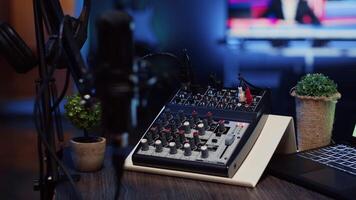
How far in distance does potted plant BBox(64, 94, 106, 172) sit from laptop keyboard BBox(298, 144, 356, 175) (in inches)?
21.2

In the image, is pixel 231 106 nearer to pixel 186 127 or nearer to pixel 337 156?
pixel 186 127

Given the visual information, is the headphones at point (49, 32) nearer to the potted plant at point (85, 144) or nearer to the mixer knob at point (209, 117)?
the potted plant at point (85, 144)

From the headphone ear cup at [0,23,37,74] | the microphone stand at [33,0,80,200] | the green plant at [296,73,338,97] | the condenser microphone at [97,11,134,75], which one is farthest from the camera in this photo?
the green plant at [296,73,338,97]

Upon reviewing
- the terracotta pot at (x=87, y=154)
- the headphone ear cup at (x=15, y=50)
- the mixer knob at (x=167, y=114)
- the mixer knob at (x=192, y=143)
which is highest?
the headphone ear cup at (x=15, y=50)

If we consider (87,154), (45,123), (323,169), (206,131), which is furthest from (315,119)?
(45,123)

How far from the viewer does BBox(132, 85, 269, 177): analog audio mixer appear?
3.37ft

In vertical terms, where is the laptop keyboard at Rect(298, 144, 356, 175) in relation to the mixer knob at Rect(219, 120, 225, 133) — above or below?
below

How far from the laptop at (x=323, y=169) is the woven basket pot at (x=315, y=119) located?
0.23 ft

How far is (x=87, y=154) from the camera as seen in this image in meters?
1.08

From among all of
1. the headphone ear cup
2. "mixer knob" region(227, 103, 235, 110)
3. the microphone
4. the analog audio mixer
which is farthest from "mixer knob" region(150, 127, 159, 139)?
the microphone

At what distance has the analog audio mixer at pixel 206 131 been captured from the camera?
3.37ft

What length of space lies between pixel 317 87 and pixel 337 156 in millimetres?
235

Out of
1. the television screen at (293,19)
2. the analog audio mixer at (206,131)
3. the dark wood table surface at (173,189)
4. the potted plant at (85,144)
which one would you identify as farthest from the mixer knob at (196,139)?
the television screen at (293,19)

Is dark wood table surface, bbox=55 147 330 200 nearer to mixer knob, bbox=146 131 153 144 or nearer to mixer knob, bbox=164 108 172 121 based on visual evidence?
mixer knob, bbox=146 131 153 144
